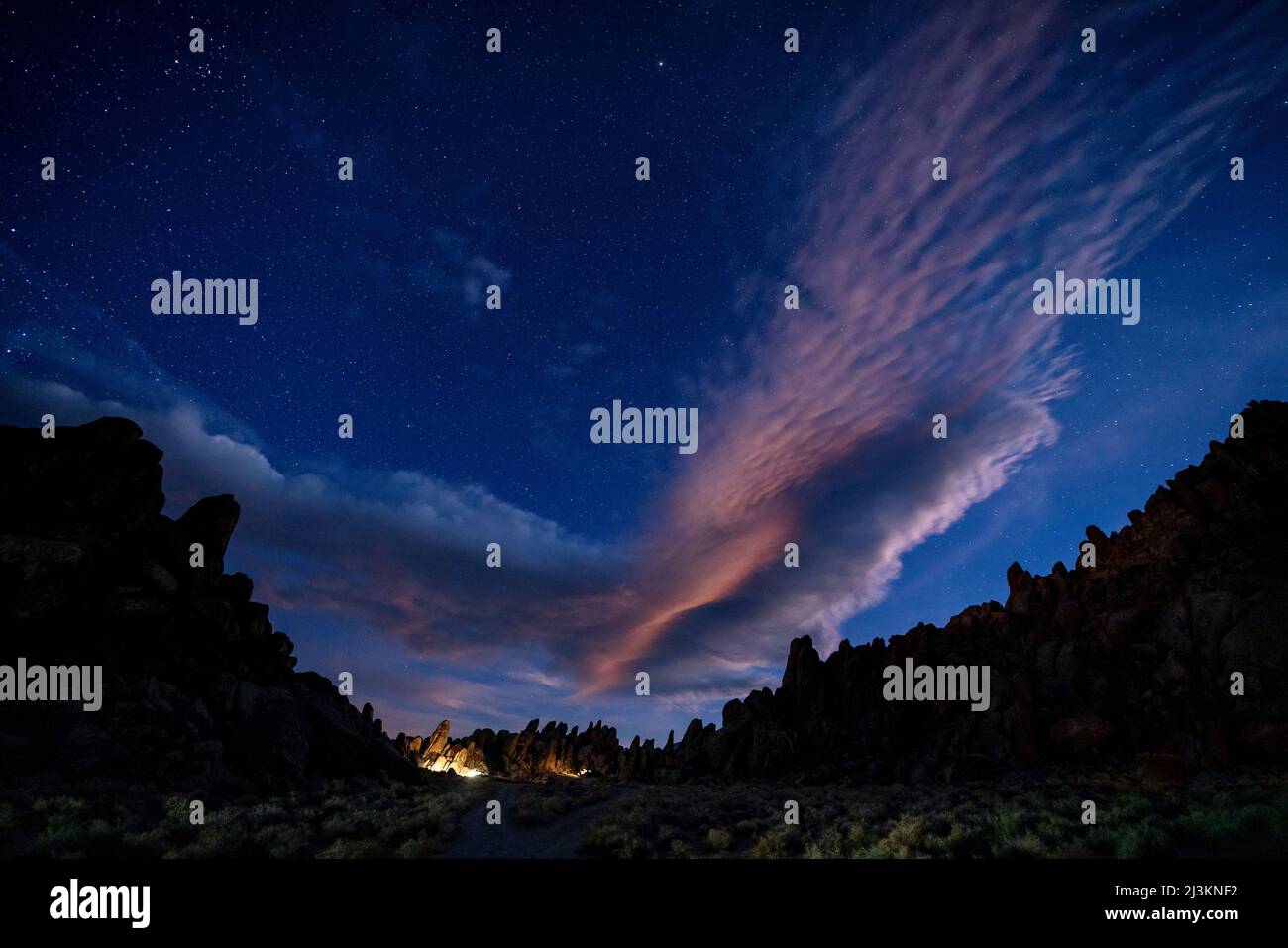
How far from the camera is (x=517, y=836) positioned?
18.2m

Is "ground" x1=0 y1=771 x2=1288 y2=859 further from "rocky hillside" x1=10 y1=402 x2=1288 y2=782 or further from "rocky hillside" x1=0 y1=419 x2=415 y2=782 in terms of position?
"rocky hillside" x1=10 y1=402 x2=1288 y2=782

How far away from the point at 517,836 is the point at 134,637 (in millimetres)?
24452

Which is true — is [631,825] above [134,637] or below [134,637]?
below

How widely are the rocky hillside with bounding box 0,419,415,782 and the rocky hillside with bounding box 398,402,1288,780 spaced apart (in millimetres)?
42920

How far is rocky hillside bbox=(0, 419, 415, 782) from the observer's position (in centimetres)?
2242

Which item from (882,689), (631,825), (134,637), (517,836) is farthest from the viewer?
(882,689)

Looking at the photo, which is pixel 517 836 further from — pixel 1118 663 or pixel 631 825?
pixel 1118 663

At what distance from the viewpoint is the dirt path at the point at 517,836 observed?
51.7 feet
